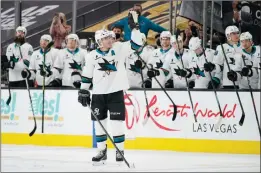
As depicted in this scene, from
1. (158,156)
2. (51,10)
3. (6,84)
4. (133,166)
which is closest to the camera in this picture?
(133,166)

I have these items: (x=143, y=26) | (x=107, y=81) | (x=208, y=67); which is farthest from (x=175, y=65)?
(x=107, y=81)

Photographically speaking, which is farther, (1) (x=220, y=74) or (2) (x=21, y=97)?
(2) (x=21, y=97)

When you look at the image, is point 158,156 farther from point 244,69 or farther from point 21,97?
point 21,97

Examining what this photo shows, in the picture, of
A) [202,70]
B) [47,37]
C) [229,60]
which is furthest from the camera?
[47,37]

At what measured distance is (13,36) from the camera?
9945mm

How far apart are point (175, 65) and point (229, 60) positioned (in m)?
0.69

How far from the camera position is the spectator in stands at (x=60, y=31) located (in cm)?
971

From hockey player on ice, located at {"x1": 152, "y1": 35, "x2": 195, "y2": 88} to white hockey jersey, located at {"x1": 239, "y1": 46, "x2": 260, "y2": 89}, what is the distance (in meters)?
0.67

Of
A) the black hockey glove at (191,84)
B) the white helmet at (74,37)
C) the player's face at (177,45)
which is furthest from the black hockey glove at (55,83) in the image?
the black hockey glove at (191,84)

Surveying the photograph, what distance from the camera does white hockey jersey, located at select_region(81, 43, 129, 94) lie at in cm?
674

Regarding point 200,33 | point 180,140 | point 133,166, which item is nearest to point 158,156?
point 180,140

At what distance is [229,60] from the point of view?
847cm

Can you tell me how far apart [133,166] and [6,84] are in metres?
3.75

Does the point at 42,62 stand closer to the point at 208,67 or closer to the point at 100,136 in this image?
the point at 208,67
